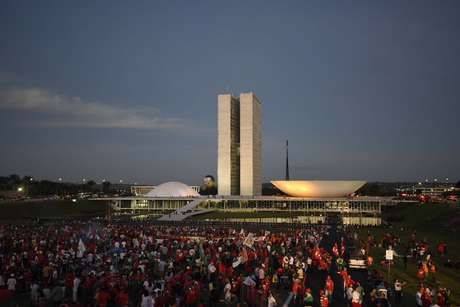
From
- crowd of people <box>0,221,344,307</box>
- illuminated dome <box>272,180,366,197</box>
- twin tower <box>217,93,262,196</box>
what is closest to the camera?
crowd of people <box>0,221,344,307</box>

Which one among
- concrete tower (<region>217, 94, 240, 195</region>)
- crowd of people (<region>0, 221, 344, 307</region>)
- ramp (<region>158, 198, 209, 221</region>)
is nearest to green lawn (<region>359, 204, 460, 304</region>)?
crowd of people (<region>0, 221, 344, 307</region>)

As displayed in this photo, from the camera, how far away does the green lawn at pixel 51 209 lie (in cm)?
6203

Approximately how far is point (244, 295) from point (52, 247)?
43.1 feet

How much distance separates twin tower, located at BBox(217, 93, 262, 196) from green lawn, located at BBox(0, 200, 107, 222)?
92.3 ft

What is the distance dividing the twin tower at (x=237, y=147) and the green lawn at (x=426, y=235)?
38.6m

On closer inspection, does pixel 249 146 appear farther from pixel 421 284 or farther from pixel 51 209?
pixel 421 284

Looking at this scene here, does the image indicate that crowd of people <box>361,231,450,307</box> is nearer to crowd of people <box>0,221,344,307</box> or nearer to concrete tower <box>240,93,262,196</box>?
crowd of people <box>0,221,344,307</box>

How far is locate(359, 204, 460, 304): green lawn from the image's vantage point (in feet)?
61.8

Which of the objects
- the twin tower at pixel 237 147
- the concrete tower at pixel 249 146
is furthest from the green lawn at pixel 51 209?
the concrete tower at pixel 249 146

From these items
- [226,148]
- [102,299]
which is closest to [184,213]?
[226,148]

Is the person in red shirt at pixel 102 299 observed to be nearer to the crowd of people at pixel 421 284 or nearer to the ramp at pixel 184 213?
the crowd of people at pixel 421 284

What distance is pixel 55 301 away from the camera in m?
14.0

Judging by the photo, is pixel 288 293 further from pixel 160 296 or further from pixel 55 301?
pixel 55 301

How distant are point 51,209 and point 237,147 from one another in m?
46.1
